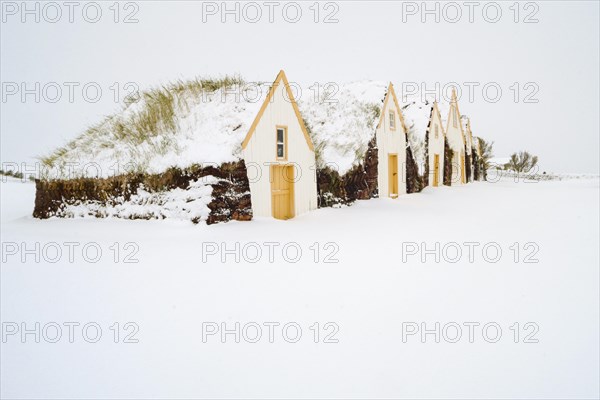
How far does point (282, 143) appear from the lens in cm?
1414

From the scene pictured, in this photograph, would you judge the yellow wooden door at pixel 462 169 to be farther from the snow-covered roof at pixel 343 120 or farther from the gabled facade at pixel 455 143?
the snow-covered roof at pixel 343 120

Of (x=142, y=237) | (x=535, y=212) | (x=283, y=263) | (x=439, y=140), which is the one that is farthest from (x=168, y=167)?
(x=439, y=140)

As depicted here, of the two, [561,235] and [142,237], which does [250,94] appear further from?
[561,235]

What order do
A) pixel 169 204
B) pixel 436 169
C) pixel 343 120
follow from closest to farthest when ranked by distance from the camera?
1. pixel 169 204
2. pixel 343 120
3. pixel 436 169

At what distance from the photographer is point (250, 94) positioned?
1414cm

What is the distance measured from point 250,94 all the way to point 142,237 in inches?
248

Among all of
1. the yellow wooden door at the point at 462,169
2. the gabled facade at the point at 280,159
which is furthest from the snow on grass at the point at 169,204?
the yellow wooden door at the point at 462,169

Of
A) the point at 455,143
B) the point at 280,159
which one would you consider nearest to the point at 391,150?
the point at 280,159

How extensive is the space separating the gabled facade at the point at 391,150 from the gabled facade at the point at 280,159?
418 centimetres

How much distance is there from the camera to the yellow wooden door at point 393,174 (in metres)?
19.3

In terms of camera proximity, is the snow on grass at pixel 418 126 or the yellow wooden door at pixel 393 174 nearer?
the yellow wooden door at pixel 393 174

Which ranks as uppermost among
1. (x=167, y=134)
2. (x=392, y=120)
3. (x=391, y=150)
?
(x=392, y=120)

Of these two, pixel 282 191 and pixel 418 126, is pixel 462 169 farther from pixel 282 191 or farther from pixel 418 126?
pixel 282 191

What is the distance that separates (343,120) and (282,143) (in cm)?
438
